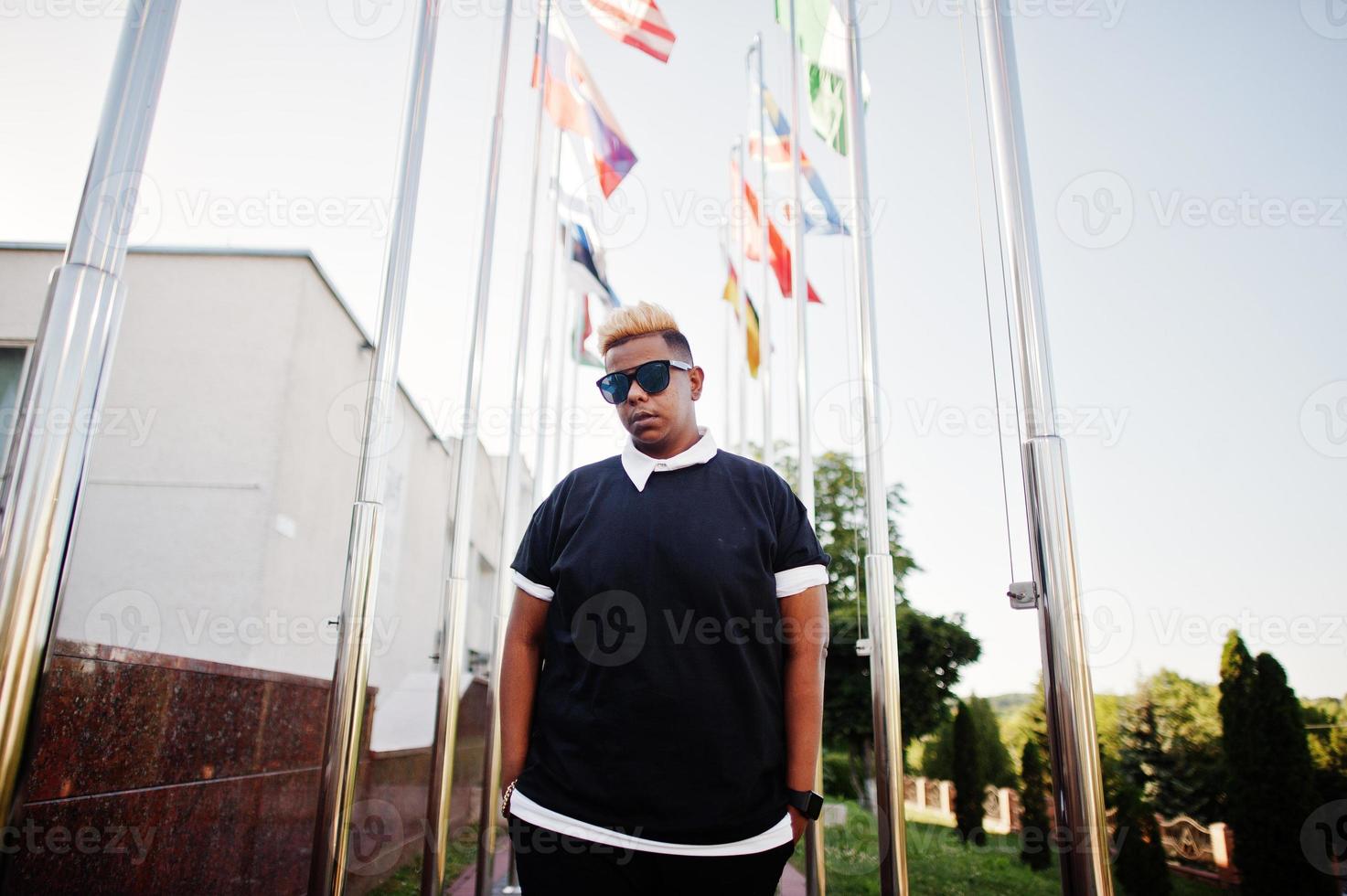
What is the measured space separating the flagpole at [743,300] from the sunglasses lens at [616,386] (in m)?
5.91

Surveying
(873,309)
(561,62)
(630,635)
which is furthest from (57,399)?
(561,62)

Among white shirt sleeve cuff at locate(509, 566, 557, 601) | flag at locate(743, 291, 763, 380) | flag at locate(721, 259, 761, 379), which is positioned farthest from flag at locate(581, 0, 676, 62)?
white shirt sleeve cuff at locate(509, 566, 557, 601)

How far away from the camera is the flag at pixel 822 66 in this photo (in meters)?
6.21

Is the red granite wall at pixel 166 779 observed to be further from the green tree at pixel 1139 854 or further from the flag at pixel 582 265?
the green tree at pixel 1139 854

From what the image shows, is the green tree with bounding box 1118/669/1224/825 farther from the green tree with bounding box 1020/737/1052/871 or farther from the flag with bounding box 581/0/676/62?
the flag with bounding box 581/0/676/62

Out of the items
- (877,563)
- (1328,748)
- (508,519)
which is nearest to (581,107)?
(508,519)

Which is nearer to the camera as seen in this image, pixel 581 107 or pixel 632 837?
pixel 632 837

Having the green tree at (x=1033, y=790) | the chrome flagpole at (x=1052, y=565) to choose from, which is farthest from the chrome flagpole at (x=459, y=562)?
the green tree at (x=1033, y=790)

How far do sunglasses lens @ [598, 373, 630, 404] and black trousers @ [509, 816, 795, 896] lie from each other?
1070mm

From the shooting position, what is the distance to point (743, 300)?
27.0 feet

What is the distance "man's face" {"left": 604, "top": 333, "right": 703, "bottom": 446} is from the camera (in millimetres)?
2129

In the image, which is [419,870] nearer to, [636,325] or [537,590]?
[537,590]

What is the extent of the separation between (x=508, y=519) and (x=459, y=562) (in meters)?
2.20

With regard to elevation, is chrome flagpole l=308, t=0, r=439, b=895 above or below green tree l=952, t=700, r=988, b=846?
above
